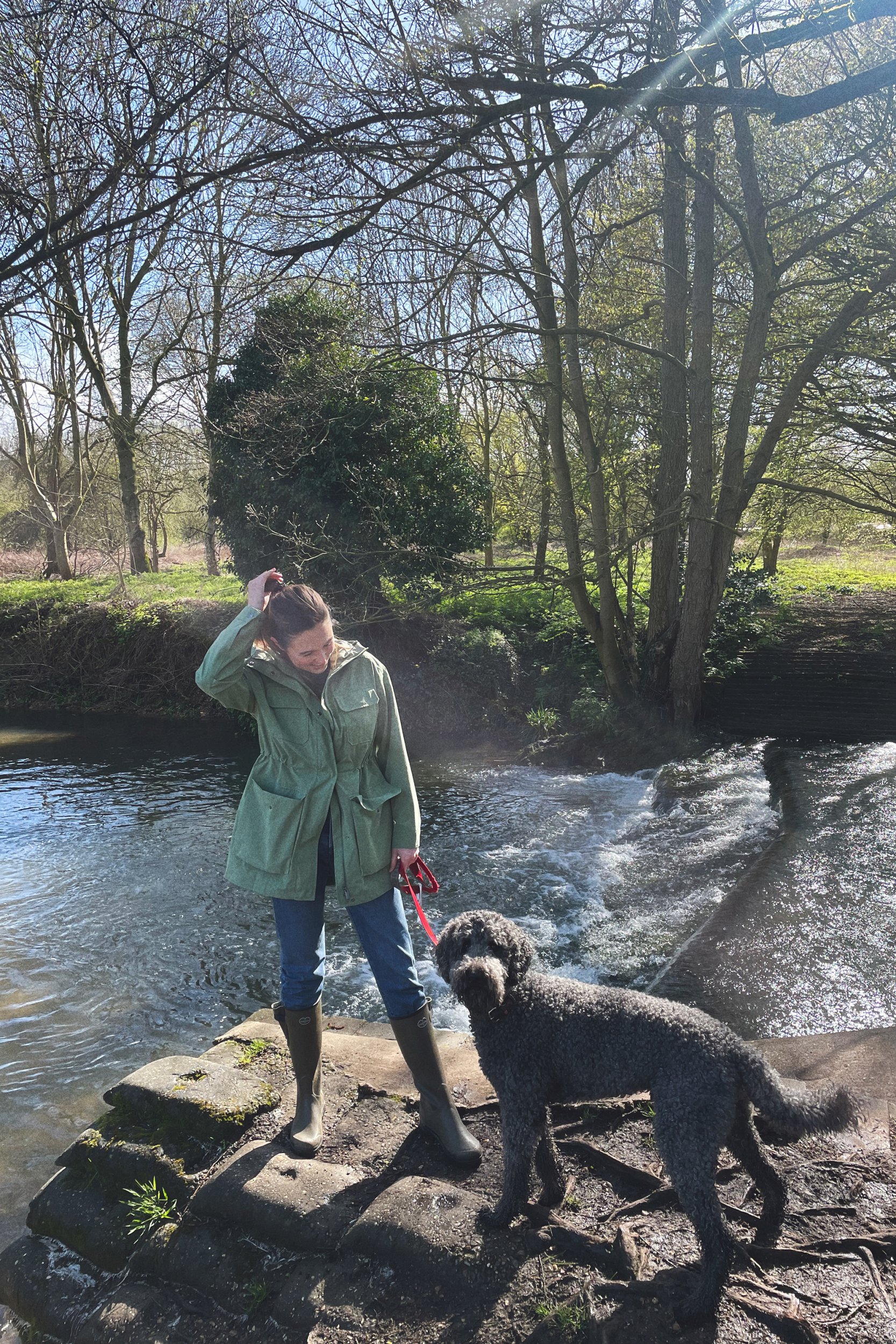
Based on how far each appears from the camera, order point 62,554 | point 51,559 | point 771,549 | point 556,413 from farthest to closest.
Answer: point 51,559, point 62,554, point 771,549, point 556,413

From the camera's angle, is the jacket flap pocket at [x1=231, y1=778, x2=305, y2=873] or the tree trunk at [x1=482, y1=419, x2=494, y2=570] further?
the tree trunk at [x1=482, y1=419, x2=494, y2=570]

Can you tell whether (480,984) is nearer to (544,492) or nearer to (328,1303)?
(328,1303)

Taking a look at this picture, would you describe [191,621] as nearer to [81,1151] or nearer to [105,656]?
[105,656]

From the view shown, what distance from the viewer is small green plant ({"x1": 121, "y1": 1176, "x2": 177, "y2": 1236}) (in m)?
3.17

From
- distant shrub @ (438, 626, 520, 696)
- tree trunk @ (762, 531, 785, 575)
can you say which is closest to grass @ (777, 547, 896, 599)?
tree trunk @ (762, 531, 785, 575)

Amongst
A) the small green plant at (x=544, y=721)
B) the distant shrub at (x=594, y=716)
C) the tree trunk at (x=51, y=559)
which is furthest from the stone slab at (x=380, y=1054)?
the tree trunk at (x=51, y=559)

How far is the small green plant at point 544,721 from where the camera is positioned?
11.9 meters

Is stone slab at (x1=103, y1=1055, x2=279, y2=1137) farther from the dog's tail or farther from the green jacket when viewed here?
the dog's tail

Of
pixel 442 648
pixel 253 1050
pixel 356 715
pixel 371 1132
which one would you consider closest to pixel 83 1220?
pixel 253 1050

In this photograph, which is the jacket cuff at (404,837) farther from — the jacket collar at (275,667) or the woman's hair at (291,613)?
the woman's hair at (291,613)

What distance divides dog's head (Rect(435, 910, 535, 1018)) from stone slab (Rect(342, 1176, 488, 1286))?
689 mm

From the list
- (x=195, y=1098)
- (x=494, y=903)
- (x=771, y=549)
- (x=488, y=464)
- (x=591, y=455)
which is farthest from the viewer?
(x=771, y=549)

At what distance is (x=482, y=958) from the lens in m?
2.75

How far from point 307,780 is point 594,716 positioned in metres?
8.65
